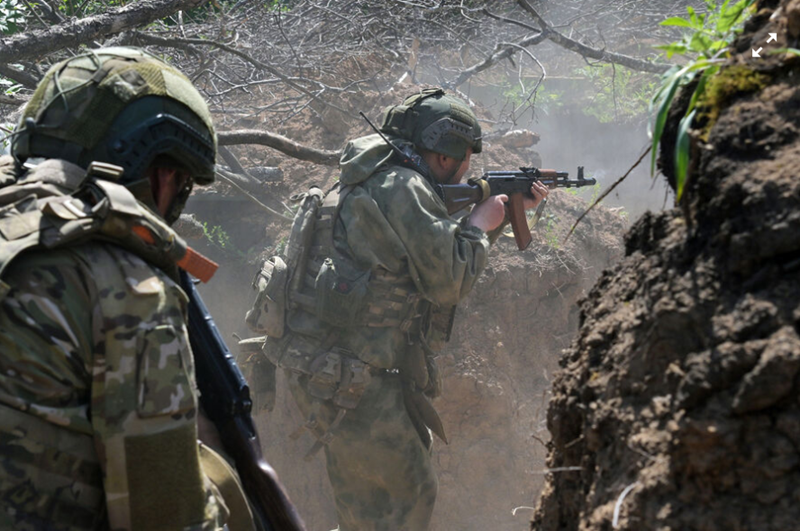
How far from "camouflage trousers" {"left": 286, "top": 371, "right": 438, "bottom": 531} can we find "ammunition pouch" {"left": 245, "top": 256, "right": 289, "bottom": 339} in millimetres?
466

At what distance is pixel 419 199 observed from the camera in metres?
4.15

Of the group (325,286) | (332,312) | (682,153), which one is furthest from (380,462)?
(682,153)

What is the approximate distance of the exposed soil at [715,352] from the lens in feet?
3.55

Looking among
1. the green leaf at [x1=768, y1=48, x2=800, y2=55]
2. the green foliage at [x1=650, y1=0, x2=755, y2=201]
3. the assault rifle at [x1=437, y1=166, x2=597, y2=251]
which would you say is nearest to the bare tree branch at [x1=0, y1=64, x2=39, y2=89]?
the assault rifle at [x1=437, y1=166, x2=597, y2=251]

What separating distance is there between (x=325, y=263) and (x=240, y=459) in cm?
228

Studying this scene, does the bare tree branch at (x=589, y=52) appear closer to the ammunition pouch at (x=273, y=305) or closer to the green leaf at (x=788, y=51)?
the ammunition pouch at (x=273, y=305)

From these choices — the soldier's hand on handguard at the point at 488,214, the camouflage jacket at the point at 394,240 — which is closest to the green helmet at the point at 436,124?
the camouflage jacket at the point at 394,240

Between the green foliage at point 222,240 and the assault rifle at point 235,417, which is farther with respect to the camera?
the green foliage at point 222,240

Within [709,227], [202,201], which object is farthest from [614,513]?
[202,201]

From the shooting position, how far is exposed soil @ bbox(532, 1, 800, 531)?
1083 mm

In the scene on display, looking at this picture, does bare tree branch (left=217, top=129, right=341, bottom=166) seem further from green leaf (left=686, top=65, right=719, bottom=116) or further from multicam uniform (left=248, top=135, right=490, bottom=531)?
green leaf (left=686, top=65, right=719, bottom=116)

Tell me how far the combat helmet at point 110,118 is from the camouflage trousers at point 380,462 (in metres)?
2.79

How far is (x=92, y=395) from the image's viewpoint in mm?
1558

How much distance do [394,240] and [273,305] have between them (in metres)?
0.85
